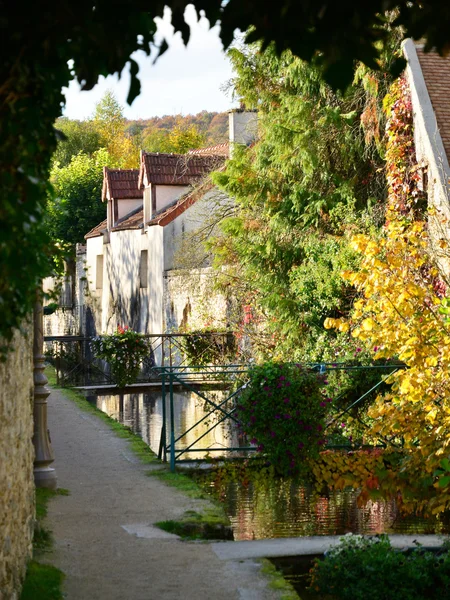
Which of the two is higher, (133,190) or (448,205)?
(133,190)

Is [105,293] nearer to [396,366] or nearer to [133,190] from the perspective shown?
[133,190]

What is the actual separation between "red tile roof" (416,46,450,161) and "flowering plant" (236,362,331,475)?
636 centimetres

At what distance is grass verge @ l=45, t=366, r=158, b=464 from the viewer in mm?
12468

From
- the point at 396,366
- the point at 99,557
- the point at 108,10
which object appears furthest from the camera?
the point at 396,366

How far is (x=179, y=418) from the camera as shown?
1736 cm

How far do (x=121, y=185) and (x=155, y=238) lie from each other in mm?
4636

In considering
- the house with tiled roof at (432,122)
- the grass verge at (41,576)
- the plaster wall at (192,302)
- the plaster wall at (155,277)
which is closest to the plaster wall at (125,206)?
the plaster wall at (155,277)

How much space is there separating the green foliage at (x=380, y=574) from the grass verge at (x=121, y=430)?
5262 mm

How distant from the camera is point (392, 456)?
406 inches

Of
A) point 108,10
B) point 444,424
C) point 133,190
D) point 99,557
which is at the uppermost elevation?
point 133,190

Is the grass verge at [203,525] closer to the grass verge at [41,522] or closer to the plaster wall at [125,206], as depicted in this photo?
the grass verge at [41,522]

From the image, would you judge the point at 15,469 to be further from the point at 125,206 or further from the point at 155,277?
the point at 125,206

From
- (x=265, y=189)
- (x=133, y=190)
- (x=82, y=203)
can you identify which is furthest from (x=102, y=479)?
(x=82, y=203)

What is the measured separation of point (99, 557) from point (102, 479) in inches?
132
